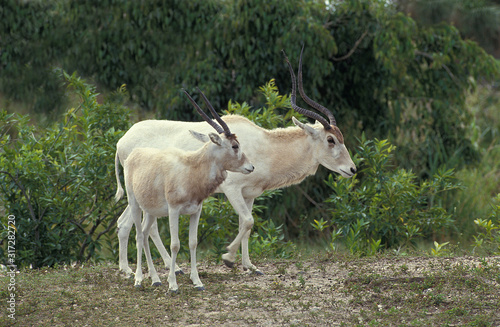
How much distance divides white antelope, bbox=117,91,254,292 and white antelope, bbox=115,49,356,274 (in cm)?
99

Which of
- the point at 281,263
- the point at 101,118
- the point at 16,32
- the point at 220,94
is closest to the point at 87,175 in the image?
the point at 101,118

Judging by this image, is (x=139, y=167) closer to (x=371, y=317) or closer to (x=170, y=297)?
(x=170, y=297)

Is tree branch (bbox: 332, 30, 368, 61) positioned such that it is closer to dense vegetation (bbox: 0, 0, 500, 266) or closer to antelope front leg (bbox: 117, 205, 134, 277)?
dense vegetation (bbox: 0, 0, 500, 266)

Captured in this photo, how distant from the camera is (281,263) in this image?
8.38m

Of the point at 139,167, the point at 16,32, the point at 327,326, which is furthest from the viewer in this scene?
the point at 16,32

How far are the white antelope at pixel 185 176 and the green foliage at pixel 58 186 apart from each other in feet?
7.42

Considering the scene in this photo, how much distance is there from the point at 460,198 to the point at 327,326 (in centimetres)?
721

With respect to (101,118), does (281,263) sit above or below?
below

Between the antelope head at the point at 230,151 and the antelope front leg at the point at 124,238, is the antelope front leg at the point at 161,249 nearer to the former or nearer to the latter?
the antelope front leg at the point at 124,238

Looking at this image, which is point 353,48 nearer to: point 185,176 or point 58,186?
point 58,186

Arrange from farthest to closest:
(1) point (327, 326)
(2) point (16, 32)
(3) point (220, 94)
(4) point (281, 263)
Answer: (2) point (16, 32)
(3) point (220, 94)
(4) point (281, 263)
(1) point (327, 326)

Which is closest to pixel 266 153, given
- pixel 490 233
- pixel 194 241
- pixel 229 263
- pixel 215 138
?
pixel 229 263

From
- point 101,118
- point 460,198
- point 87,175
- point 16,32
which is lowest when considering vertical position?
point 460,198

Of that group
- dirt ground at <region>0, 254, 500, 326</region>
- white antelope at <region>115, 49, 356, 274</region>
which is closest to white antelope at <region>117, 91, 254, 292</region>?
dirt ground at <region>0, 254, 500, 326</region>
